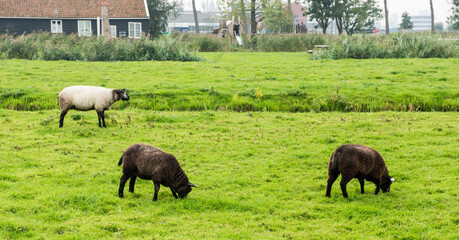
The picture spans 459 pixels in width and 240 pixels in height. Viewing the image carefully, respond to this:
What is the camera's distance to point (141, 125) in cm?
1521

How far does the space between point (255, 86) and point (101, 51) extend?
15808 millimetres

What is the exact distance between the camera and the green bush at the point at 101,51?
32.2 meters

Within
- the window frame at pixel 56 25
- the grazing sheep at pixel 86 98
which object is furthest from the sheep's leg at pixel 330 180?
the window frame at pixel 56 25

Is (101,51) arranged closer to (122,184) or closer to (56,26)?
(122,184)

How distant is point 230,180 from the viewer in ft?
33.0

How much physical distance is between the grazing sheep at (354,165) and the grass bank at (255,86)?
30.0 ft

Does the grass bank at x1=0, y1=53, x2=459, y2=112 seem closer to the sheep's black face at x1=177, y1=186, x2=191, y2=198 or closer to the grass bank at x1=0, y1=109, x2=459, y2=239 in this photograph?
the grass bank at x1=0, y1=109, x2=459, y2=239

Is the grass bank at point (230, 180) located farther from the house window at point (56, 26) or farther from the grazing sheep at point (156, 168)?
the house window at point (56, 26)

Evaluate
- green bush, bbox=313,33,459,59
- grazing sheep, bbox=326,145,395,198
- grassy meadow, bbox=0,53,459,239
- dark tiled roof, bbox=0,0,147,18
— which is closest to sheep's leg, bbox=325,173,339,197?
grazing sheep, bbox=326,145,395,198

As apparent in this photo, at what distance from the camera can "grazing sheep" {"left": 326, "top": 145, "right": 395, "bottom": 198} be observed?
8500 millimetres

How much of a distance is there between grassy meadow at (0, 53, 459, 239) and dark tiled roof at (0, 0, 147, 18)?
3651cm

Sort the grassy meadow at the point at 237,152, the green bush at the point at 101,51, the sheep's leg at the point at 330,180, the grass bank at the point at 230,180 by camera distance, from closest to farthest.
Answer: the grass bank at the point at 230,180, the grassy meadow at the point at 237,152, the sheep's leg at the point at 330,180, the green bush at the point at 101,51

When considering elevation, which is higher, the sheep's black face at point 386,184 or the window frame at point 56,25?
the window frame at point 56,25

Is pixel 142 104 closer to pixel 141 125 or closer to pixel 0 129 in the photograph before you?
pixel 141 125
